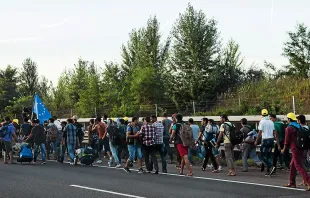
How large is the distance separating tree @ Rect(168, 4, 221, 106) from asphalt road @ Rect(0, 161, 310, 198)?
24891 mm

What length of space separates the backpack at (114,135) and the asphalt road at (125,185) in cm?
177

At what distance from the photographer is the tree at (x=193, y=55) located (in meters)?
41.2

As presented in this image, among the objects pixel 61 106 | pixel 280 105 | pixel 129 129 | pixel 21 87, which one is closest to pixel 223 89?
pixel 280 105

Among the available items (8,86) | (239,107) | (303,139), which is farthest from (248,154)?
(8,86)

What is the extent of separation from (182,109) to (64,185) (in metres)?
20.0

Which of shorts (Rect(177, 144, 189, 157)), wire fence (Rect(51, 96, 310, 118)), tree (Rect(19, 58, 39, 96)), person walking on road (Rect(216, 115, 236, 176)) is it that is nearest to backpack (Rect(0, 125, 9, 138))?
shorts (Rect(177, 144, 189, 157))

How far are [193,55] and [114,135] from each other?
78.3ft

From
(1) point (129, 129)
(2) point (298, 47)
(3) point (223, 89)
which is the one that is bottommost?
(1) point (129, 129)

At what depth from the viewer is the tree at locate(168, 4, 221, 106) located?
4125 centimetres

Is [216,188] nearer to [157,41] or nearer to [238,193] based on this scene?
[238,193]

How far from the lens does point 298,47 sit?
4422cm

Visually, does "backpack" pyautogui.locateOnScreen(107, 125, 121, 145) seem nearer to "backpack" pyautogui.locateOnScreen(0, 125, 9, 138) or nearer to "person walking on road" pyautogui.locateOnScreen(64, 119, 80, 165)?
"person walking on road" pyautogui.locateOnScreen(64, 119, 80, 165)

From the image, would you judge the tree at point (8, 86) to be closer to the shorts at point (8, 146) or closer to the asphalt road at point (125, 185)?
the shorts at point (8, 146)

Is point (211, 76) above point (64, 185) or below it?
above
